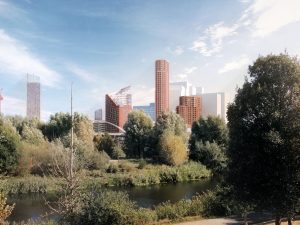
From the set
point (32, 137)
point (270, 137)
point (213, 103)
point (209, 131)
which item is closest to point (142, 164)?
point (209, 131)

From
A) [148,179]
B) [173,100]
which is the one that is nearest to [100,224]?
[148,179]

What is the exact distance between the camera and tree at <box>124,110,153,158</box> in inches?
2227

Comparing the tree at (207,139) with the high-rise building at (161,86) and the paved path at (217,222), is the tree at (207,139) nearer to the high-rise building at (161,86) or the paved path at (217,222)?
the paved path at (217,222)

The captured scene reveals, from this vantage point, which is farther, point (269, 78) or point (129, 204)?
point (129, 204)

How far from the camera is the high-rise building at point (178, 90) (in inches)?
5866

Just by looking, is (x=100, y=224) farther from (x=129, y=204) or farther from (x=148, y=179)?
(x=148, y=179)

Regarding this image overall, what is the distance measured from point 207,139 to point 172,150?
7.14 m

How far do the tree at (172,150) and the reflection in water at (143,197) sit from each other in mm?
6569

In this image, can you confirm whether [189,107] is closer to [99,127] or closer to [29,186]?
[99,127]

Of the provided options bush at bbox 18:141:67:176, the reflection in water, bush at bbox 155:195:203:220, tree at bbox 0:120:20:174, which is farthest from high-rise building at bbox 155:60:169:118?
bush at bbox 155:195:203:220

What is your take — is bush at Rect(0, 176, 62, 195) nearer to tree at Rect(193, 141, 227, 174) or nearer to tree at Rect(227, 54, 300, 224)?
tree at Rect(193, 141, 227, 174)

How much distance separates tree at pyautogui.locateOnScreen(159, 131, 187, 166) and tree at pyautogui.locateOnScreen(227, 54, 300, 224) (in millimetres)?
37125

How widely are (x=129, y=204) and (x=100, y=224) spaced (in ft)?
4.85

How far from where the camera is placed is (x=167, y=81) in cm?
13425
